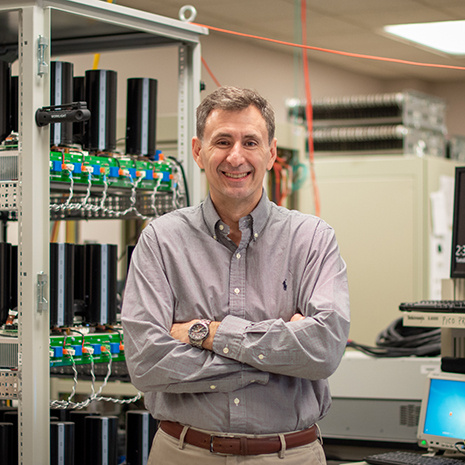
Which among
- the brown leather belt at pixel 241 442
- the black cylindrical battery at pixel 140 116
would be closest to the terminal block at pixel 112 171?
the black cylindrical battery at pixel 140 116

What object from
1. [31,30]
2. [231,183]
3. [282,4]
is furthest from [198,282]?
[282,4]

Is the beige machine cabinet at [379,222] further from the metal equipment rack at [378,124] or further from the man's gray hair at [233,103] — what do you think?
the man's gray hair at [233,103]

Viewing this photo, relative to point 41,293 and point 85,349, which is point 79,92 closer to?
point 41,293

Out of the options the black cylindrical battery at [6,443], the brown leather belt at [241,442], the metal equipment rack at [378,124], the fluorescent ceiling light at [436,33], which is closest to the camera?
the brown leather belt at [241,442]

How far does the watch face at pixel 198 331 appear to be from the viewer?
1680mm

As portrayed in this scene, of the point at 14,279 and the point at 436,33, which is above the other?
the point at 436,33

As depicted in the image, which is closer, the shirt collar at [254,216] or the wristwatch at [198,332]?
the wristwatch at [198,332]

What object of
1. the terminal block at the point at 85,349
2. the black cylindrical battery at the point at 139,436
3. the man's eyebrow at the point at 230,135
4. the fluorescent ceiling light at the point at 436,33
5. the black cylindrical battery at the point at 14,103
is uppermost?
the fluorescent ceiling light at the point at 436,33

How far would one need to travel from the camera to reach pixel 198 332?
1.69m

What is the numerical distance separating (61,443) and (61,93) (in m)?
1.08

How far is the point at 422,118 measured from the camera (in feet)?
13.9

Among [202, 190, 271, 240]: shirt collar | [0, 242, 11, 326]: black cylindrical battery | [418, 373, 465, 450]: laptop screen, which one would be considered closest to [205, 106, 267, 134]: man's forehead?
[202, 190, 271, 240]: shirt collar

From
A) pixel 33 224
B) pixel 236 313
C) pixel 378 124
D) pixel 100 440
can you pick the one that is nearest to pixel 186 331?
pixel 236 313

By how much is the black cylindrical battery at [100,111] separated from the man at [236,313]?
72 cm
